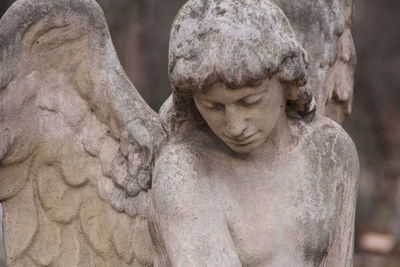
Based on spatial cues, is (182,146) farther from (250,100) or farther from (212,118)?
(250,100)

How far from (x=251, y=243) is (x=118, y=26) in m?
3.66

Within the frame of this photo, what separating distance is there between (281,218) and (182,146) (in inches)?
12.9

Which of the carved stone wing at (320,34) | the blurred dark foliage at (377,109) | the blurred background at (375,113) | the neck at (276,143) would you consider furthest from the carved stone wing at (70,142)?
the blurred dark foliage at (377,109)

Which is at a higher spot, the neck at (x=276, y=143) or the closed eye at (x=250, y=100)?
the closed eye at (x=250, y=100)

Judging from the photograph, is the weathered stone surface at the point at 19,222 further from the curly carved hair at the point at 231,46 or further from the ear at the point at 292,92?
the ear at the point at 292,92

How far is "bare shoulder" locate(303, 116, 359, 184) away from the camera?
3.23 meters

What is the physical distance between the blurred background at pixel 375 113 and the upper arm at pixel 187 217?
4200 mm

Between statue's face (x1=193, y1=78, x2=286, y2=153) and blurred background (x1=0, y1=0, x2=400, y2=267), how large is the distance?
431 cm

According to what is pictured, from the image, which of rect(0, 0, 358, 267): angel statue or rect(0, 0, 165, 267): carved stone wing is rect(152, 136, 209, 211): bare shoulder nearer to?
rect(0, 0, 358, 267): angel statue

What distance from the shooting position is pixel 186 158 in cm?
314

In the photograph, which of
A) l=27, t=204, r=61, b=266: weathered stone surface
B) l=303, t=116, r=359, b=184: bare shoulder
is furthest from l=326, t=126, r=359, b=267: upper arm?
l=27, t=204, r=61, b=266: weathered stone surface

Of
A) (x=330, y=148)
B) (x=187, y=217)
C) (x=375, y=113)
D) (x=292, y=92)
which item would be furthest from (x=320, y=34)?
(x=375, y=113)

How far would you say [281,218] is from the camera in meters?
3.16

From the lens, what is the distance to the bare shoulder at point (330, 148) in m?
3.23
